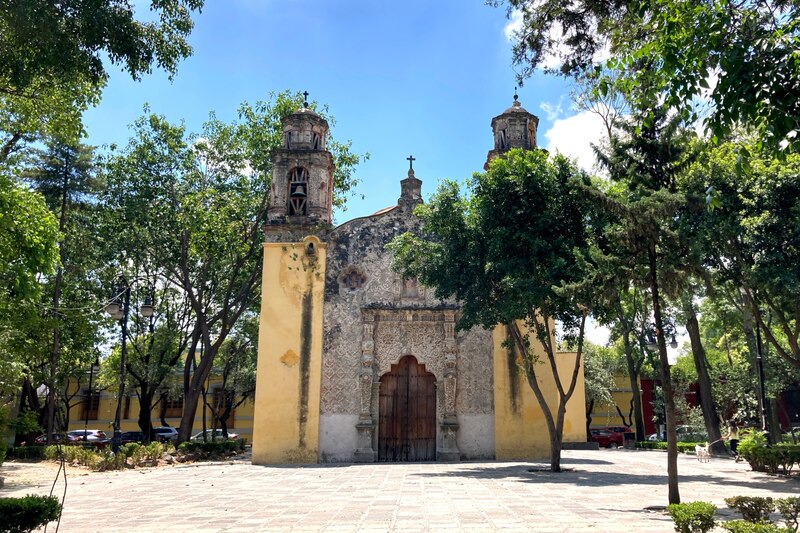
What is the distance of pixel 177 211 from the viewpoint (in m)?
24.4

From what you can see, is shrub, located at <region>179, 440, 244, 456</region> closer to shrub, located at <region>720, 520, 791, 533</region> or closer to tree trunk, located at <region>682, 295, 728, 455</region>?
tree trunk, located at <region>682, 295, 728, 455</region>

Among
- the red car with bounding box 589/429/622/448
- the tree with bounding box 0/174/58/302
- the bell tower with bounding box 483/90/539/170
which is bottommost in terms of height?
the red car with bounding box 589/429/622/448

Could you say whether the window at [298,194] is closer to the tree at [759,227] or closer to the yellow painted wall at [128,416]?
the tree at [759,227]

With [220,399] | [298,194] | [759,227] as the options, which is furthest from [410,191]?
[220,399]

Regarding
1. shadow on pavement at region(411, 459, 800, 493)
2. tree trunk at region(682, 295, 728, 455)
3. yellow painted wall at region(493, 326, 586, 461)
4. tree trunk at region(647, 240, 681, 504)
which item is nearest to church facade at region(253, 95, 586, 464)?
yellow painted wall at region(493, 326, 586, 461)

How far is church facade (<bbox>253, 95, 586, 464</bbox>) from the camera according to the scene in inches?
754

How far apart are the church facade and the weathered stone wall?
0.11ft

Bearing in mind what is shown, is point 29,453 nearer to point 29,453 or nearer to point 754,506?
point 29,453

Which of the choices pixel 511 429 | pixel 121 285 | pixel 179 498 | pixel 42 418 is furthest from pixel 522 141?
pixel 42 418

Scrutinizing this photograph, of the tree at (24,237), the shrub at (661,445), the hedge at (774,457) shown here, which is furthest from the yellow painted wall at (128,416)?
the tree at (24,237)

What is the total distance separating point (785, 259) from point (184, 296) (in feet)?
87.7

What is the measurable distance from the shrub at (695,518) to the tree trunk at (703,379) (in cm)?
1334

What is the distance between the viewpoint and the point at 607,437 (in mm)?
36031

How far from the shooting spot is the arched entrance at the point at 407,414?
763 inches
